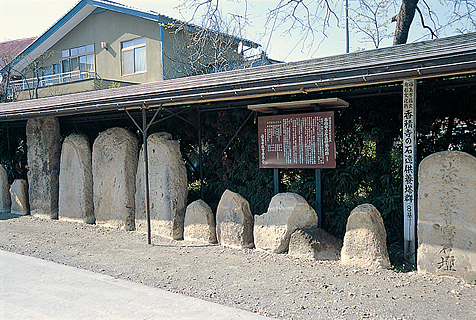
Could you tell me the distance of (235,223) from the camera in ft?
21.2

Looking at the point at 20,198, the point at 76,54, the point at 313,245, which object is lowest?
the point at 313,245

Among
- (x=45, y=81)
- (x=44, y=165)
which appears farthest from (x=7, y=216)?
(x=45, y=81)

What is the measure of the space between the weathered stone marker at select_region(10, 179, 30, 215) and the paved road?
17.2 feet

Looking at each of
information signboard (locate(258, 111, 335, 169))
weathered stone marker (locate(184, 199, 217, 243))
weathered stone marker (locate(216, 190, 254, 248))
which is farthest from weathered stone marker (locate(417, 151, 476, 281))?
weathered stone marker (locate(184, 199, 217, 243))

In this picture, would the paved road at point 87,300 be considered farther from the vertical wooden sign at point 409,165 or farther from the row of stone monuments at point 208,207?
the vertical wooden sign at point 409,165

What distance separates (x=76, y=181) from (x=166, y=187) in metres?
2.97

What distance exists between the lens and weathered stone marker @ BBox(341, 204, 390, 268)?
201 inches

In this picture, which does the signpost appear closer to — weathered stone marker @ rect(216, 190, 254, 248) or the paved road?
weathered stone marker @ rect(216, 190, 254, 248)

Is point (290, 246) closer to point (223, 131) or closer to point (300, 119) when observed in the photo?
point (300, 119)

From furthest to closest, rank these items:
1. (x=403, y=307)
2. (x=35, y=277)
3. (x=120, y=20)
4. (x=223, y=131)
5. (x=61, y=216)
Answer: (x=120, y=20), (x=61, y=216), (x=223, y=131), (x=35, y=277), (x=403, y=307)

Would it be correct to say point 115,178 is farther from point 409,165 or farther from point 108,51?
point 108,51

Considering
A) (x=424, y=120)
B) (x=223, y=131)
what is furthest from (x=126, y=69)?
(x=424, y=120)

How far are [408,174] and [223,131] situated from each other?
3.93 metres

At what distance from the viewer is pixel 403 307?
3943mm
